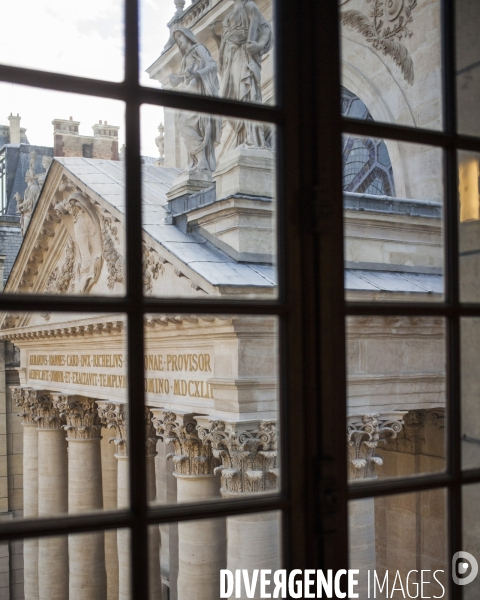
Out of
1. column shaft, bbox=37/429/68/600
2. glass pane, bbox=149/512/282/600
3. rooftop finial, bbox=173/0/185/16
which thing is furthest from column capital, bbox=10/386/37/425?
rooftop finial, bbox=173/0/185/16

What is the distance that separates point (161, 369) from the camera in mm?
10367

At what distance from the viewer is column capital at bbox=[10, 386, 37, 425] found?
16.5m

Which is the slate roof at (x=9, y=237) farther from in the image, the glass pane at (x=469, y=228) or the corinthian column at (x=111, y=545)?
the glass pane at (x=469, y=228)

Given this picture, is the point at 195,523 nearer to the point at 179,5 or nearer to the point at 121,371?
the point at 121,371

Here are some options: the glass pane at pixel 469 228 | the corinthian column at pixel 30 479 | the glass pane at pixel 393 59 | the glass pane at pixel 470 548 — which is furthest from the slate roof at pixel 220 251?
the corinthian column at pixel 30 479

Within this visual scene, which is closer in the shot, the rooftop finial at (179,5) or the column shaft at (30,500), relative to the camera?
the rooftop finial at (179,5)

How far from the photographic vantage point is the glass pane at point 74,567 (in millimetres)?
13664

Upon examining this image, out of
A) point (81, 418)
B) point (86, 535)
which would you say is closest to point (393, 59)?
point (81, 418)

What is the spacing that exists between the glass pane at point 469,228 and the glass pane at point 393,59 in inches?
299

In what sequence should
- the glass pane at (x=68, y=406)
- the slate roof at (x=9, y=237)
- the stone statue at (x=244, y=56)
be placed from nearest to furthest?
the stone statue at (x=244, y=56)
the glass pane at (x=68, y=406)
the slate roof at (x=9, y=237)

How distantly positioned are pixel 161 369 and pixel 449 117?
8541 millimetres

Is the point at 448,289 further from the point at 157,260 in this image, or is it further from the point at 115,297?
the point at 157,260

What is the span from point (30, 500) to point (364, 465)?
34.2 feet

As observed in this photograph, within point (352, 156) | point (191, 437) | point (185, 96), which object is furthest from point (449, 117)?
point (352, 156)
